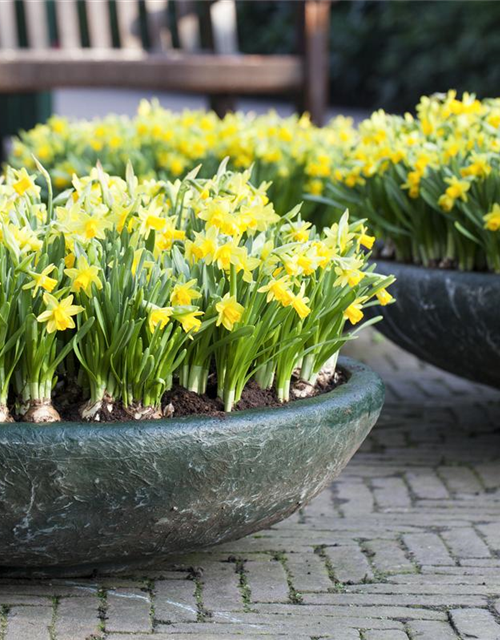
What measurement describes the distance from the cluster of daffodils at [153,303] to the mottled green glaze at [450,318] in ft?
2.49

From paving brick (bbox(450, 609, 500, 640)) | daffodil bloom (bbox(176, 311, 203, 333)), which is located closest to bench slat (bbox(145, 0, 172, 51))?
daffodil bloom (bbox(176, 311, 203, 333))

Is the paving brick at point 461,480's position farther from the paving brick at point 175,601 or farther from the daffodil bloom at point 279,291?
the daffodil bloom at point 279,291

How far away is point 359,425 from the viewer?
258 cm

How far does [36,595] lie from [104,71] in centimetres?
407

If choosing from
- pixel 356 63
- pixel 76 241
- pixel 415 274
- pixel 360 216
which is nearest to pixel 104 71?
pixel 360 216

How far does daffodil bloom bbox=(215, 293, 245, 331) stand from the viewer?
2361 mm

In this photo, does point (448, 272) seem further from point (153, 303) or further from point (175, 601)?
point (175, 601)

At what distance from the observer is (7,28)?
20.0ft

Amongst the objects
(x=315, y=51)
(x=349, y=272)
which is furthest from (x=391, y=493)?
(x=315, y=51)

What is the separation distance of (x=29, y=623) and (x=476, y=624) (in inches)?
36.8

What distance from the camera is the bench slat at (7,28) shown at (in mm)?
6094

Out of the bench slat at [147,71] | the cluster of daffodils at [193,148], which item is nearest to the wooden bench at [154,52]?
the bench slat at [147,71]

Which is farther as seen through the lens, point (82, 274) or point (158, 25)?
point (158, 25)

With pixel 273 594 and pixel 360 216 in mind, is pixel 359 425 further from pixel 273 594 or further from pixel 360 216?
pixel 360 216
